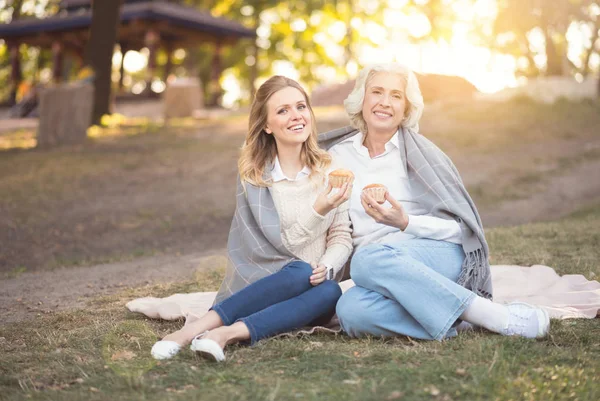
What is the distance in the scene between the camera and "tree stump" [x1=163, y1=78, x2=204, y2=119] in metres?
17.9

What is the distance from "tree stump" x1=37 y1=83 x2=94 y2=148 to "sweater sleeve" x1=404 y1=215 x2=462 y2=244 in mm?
10349

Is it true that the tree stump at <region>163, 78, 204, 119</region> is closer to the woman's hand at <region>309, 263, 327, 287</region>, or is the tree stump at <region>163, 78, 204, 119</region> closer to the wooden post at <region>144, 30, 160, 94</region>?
the wooden post at <region>144, 30, 160, 94</region>

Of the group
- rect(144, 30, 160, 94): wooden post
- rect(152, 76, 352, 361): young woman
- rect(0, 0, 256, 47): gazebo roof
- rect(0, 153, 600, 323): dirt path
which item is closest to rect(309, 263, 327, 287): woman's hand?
rect(152, 76, 352, 361): young woman

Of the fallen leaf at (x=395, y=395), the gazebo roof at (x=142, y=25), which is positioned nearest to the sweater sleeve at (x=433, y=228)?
the fallen leaf at (x=395, y=395)

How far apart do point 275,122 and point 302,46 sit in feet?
110

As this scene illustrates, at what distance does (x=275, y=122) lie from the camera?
15.0 ft

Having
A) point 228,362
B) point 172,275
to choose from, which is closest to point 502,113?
point 172,275

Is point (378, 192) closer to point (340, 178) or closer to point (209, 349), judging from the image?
point (340, 178)

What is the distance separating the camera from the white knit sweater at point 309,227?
14.3ft

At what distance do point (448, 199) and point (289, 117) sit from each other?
1028mm

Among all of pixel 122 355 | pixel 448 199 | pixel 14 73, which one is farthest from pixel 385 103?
pixel 14 73

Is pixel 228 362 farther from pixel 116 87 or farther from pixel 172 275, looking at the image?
pixel 116 87

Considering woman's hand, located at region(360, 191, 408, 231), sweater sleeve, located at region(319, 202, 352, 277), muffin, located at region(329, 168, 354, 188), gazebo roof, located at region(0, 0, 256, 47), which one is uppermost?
gazebo roof, located at region(0, 0, 256, 47)

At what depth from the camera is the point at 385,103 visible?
14.8 ft
